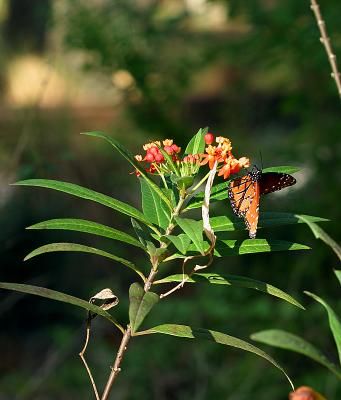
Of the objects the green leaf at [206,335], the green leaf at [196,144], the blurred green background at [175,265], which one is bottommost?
the blurred green background at [175,265]

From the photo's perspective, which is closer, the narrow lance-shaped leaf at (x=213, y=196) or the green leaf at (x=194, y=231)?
the green leaf at (x=194, y=231)

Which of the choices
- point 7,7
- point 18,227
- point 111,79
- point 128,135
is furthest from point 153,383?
point 7,7

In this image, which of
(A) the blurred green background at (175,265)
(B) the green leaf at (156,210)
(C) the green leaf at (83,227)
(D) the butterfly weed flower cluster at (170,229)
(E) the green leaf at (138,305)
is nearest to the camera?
(E) the green leaf at (138,305)

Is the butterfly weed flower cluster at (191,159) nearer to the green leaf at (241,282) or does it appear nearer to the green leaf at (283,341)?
the green leaf at (241,282)

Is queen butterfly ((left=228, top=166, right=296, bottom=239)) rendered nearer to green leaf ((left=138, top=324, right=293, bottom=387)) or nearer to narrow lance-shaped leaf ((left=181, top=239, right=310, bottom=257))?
narrow lance-shaped leaf ((left=181, top=239, right=310, bottom=257))

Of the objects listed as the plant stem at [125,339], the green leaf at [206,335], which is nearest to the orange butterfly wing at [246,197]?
the plant stem at [125,339]

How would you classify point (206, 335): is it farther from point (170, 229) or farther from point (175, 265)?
point (175, 265)
